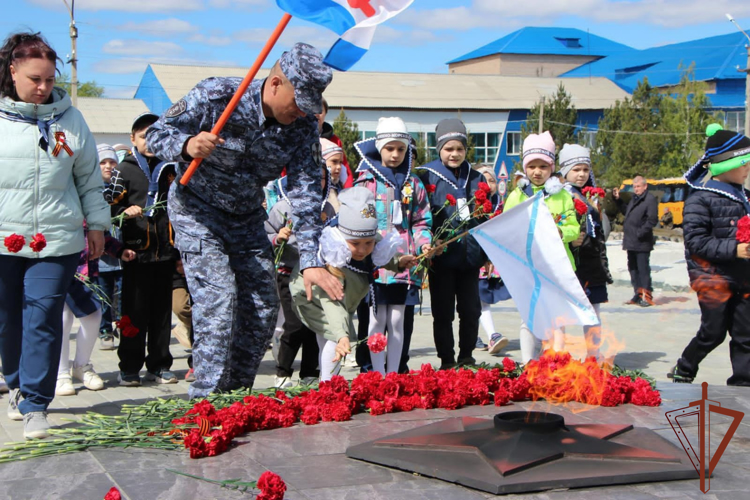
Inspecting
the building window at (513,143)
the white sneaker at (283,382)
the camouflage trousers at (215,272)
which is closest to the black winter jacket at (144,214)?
the white sneaker at (283,382)

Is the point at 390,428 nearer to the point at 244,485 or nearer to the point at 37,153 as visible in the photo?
the point at 244,485

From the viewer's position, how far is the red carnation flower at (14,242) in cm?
467

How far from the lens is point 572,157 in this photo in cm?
811

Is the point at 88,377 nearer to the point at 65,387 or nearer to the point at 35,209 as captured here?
the point at 65,387

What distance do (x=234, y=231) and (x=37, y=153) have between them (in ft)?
3.82

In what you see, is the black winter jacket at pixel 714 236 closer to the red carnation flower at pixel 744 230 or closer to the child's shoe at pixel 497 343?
the red carnation flower at pixel 744 230

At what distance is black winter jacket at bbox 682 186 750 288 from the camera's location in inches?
250

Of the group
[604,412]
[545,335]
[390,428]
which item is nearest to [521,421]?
[545,335]

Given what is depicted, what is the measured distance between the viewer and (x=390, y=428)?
14.7 ft

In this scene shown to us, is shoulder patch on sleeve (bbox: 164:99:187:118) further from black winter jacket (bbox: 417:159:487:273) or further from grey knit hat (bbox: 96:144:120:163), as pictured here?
grey knit hat (bbox: 96:144:120:163)

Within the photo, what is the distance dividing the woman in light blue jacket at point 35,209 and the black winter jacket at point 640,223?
10.7m

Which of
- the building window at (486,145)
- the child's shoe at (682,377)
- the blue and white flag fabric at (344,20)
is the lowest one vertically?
the child's shoe at (682,377)

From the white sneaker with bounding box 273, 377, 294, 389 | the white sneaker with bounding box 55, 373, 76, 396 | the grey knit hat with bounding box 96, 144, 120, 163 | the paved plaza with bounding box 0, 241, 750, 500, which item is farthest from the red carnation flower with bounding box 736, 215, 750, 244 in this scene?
the grey knit hat with bounding box 96, 144, 120, 163

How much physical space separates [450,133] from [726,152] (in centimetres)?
230
